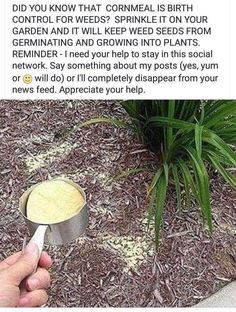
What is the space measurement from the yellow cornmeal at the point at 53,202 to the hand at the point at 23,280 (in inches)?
3.6

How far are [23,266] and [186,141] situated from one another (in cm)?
39

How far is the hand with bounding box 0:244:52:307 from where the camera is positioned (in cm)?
77

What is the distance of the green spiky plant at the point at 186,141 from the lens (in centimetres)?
97

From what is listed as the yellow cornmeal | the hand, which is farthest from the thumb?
the yellow cornmeal

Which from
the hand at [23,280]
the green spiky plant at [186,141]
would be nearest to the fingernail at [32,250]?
the hand at [23,280]

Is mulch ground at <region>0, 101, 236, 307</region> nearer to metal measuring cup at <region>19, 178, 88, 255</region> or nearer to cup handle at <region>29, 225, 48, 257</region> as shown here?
metal measuring cup at <region>19, 178, 88, 255</region>

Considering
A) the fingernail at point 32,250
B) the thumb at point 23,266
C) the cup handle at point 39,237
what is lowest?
the thumb at point 23,266

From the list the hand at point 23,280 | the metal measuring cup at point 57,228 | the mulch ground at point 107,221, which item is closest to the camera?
the hand at point 23,280

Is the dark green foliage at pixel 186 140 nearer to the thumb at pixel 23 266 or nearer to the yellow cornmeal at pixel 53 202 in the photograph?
the yellow cornmeal at pixel 53 202
